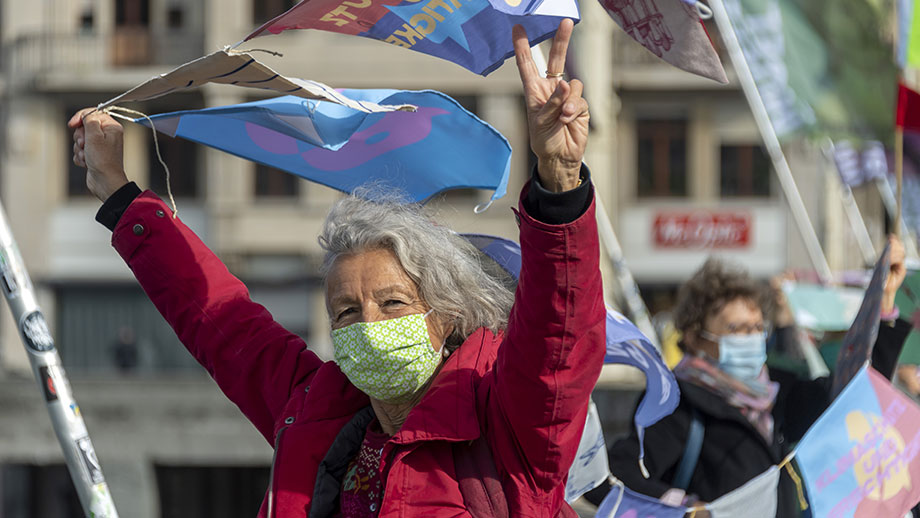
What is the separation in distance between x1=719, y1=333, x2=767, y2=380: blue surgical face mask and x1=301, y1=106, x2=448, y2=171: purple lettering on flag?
54.7 inches

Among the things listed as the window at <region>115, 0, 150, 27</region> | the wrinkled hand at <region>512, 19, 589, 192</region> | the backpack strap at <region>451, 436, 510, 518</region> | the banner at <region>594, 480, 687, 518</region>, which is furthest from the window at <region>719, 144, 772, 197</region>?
the wrinkled hand at <region>512, 19, 589, 192</region>

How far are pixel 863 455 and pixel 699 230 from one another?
20223 millimetres

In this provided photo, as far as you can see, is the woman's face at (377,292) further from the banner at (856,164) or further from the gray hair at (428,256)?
the banner at (856,164)

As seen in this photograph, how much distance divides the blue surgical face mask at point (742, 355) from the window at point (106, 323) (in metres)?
20.4

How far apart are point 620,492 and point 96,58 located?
22101 millimetres

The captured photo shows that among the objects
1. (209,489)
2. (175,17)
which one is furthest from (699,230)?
(209,489)

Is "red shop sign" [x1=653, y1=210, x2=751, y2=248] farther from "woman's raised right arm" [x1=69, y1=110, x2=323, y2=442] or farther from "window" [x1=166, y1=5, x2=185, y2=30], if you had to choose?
"woman's raised right arm" [x1=69, y1=110, x2=323, y2=442]

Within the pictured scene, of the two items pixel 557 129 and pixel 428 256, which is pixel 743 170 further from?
pixel 557 129

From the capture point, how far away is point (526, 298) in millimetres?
2025

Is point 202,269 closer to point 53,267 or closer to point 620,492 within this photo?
point 620,492

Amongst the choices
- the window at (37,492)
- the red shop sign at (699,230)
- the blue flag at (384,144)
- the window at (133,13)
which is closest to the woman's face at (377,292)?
the blue flag at (384,144)

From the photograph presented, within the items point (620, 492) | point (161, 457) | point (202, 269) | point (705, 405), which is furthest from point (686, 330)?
point (161, 457)

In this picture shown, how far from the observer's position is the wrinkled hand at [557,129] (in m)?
1.94

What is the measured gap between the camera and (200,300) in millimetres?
2807
